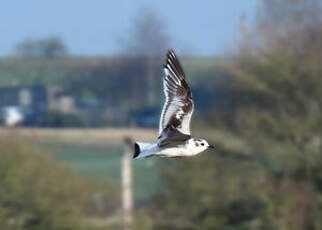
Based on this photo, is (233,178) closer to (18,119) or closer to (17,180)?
(17,180)

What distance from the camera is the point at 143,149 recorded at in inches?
248

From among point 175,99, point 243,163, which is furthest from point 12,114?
point 175,99

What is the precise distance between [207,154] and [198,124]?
928 mm

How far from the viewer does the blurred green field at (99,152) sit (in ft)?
75.0

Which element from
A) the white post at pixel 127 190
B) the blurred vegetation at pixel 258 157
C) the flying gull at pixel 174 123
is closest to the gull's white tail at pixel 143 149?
the flying gull at pixel 174 123

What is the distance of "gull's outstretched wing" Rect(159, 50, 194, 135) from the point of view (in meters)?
6.48

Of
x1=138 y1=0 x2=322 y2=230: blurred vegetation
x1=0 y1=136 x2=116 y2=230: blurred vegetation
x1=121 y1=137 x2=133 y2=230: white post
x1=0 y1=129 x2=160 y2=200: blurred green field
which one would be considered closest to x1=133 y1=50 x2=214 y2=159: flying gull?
x1=138 y1=0 x2=322 y2=230: blurred vegetation

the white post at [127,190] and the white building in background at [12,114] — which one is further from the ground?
the white building in background at [12,114]

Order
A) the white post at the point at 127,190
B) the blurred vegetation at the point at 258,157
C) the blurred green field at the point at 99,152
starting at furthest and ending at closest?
the blurred green field at the point at 99,152, the white post at the point at 127,190, the blurred vegetation at the point at 258,157

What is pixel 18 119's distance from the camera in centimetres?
2569

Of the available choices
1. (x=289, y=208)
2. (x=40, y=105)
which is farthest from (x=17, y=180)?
(x=40, y=105)

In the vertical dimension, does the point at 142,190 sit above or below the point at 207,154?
below

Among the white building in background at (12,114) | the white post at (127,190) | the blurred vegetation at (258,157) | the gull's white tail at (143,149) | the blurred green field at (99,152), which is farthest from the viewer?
the white building in background at (12,114)

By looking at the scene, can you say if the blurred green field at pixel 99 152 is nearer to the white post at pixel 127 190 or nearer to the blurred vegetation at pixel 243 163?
the white post at pixel 127 190
